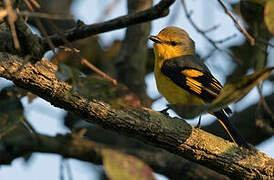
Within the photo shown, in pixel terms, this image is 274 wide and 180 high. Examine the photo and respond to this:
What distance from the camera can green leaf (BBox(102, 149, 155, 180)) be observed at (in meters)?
1.63

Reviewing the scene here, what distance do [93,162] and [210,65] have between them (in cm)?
190

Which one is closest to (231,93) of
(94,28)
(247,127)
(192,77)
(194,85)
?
(94,28)

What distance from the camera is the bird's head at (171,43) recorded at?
5.41 metres

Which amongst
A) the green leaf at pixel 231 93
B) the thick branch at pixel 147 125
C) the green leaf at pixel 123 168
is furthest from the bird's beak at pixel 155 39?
the green leaf at pixel 123 168

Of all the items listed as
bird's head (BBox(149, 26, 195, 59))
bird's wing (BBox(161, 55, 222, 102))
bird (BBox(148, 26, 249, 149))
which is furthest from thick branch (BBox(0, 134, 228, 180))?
bird's head (BBox(149, 26, 195, 59))

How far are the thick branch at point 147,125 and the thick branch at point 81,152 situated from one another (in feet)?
3.86

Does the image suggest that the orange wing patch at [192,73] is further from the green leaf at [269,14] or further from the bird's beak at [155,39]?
the green leaf at [269,14]

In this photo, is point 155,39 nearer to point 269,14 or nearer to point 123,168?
point 269,14

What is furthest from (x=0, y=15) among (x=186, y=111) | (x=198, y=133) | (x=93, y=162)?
(x=93, y=162)

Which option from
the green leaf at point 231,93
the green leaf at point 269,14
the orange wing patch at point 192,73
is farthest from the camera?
the orange wing patch at point 192,73

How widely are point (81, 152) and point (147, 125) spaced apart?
181 centimetres

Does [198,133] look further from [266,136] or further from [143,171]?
[266,136]

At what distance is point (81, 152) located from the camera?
4.91 meters

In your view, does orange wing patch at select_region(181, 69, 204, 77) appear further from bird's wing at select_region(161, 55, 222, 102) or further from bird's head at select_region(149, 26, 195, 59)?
bird's head at select_region(149, 26, 195, 59)
